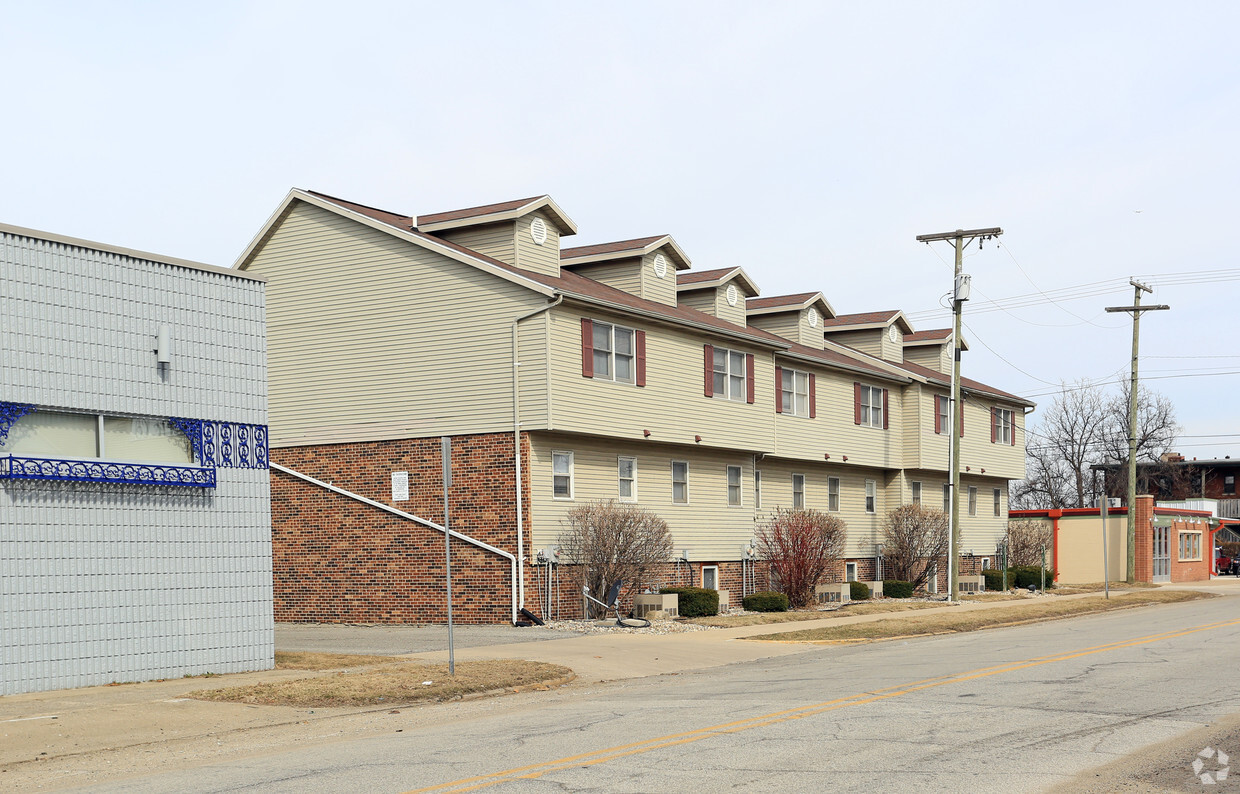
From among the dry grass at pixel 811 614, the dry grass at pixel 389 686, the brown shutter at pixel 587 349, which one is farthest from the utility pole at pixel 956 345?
the dry grass at pixel 389 686

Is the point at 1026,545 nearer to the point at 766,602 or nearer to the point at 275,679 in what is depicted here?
the point at 766,602

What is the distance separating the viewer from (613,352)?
28938 mm

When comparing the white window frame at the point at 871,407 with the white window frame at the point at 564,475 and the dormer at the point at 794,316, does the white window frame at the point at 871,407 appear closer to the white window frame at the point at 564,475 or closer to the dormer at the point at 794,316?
the dormer at the point at 794,316

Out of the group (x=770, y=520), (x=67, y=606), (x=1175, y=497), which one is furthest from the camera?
(x=1175, y=497)

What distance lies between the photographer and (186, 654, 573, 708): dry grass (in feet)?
47.7

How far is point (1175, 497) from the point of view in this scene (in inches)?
3718

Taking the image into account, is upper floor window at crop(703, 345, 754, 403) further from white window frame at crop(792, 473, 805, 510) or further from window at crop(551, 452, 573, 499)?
window at crop(551, 452, 573, 499)

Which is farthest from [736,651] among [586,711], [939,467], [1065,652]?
[939,467]

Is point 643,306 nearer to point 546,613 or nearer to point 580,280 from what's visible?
point 580,280

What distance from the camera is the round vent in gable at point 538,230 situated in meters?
30.2

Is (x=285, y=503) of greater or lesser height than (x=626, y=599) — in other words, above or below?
above

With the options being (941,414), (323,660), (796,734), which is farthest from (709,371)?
(796,734)

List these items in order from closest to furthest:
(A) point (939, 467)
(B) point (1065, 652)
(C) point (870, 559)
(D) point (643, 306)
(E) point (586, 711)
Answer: (E) point (586, 711)
(B) point (1065, 652)
(D) point (643, 306)
(C) point (870, 559)
(A) point (939, 467)

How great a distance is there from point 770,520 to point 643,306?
8194 mm
